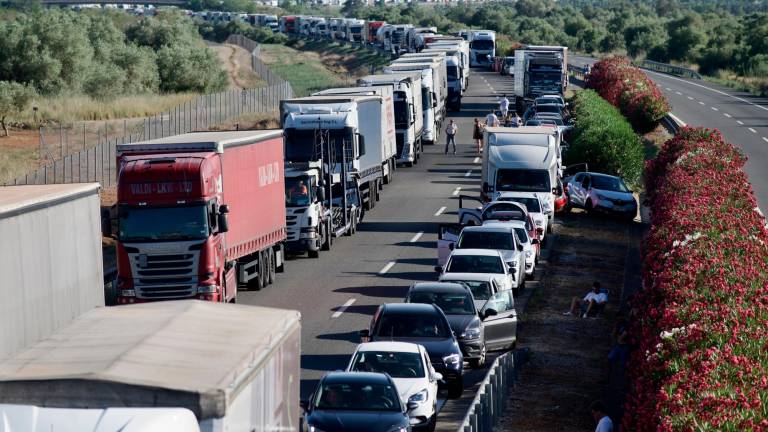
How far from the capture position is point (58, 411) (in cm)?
973

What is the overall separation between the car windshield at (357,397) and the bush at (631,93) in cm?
5041

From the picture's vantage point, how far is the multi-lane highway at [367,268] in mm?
26266

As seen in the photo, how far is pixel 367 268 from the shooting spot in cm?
3475

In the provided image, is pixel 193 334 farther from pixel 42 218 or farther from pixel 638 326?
pixel 638 326

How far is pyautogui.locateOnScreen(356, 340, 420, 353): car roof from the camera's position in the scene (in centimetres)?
2011

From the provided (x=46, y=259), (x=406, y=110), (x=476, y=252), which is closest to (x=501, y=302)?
(x=476, y=252)

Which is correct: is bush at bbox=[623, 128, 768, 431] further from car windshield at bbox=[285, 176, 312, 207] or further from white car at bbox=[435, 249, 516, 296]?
car windshield at bbox=[285, 176, 312, 207]

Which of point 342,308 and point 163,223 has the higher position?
point 163,223

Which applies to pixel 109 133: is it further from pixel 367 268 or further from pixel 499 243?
pixel 499 243

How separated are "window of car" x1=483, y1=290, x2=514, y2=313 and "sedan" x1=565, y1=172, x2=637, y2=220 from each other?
1834 centimetres

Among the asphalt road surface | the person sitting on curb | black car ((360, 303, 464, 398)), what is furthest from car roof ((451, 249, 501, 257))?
the asphalt road surface

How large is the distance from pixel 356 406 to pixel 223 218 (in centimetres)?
893

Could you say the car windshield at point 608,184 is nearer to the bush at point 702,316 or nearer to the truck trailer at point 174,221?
the bush at point 702,316

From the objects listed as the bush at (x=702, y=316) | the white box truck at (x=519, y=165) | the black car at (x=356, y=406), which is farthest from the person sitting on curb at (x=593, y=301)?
the black car at (x=356, y=406)
